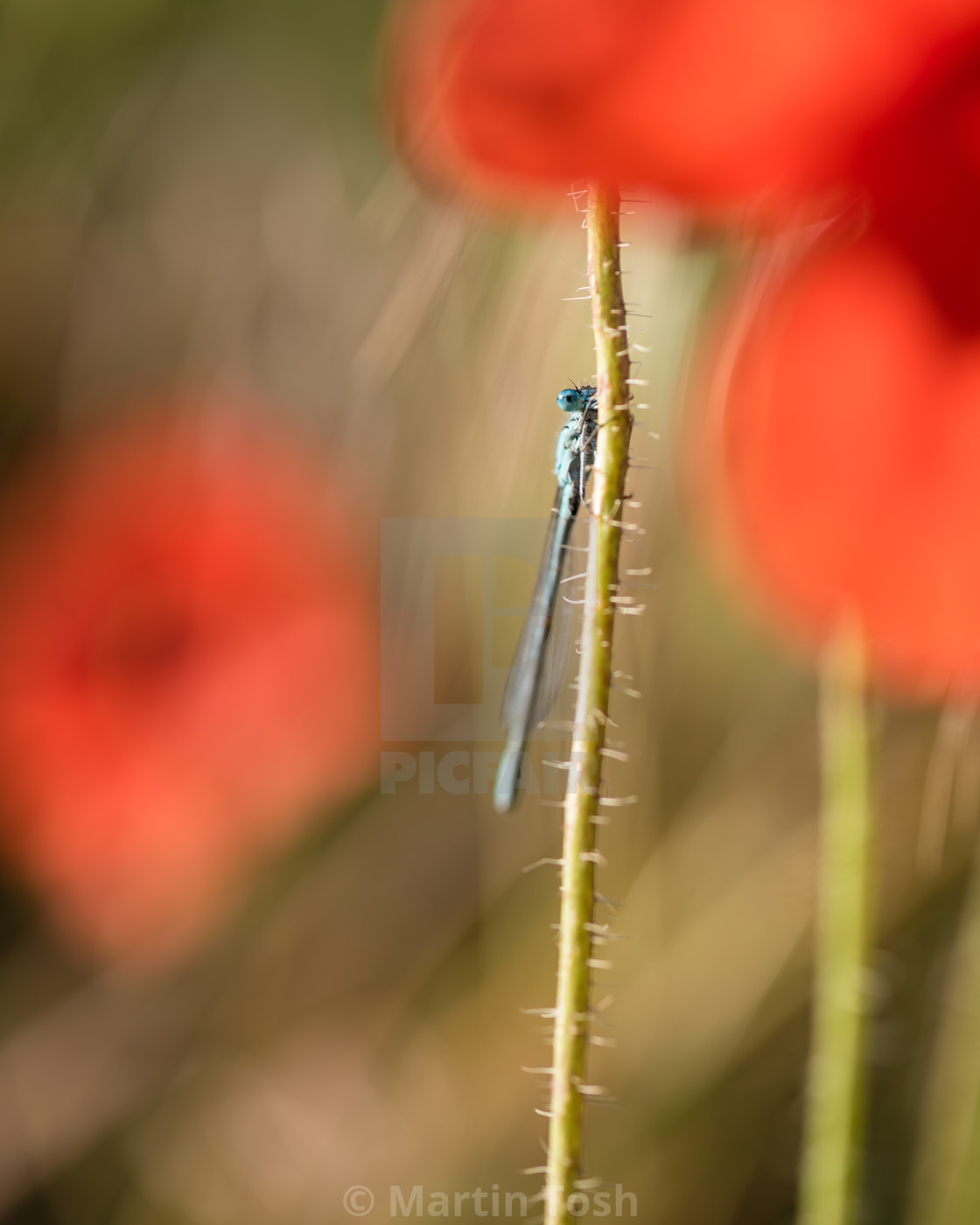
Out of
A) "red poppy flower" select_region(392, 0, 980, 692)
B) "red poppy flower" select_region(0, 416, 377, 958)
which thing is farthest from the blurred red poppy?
"red poppy flower" select_region(0, 416, 377, 958)

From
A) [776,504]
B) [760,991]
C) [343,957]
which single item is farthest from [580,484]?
[343,957]

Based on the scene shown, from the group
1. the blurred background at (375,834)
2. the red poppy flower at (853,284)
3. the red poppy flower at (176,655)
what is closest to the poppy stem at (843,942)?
the red poppy flower at (853,284)

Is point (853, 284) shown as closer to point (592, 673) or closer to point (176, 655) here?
point (592, 673)

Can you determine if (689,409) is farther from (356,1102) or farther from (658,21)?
(356,1102)

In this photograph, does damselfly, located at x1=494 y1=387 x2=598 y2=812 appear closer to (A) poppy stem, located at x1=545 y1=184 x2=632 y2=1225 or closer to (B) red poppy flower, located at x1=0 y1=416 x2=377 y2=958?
(A) poppy stem, located at x1=545 y1=184 x2=632 y2=1225

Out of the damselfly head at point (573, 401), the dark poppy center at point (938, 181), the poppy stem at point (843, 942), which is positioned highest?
the dark poppy center at point (938, 181)

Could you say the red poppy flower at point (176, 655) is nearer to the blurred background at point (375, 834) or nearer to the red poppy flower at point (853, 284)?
the blurred background at point (375, 834)
